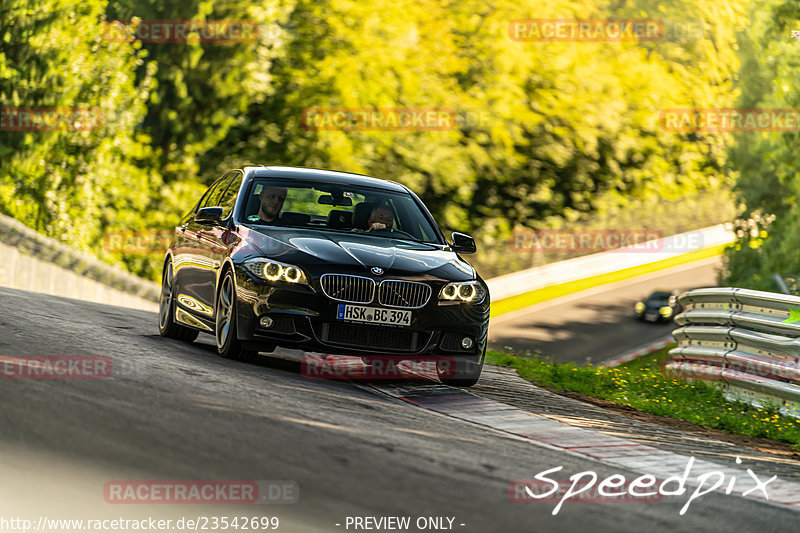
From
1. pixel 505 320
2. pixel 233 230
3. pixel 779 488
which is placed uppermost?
pixel 233 230

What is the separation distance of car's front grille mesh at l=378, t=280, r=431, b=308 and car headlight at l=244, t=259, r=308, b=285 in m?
0.63

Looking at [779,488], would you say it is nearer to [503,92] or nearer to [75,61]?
[75,61]

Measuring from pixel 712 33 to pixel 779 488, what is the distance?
4518 cm

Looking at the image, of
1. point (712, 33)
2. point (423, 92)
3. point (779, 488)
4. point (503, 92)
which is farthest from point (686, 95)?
point (779, 488)

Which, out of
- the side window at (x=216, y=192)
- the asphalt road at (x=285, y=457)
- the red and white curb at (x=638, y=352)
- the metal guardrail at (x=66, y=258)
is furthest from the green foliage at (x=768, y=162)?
the asphalt road at (x=285, y=457)

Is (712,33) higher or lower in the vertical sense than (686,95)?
higher

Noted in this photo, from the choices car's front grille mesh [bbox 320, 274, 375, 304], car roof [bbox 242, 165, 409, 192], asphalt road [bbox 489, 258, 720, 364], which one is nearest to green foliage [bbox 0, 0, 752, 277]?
asphalt road [bbox 489, 258, 720, 364]

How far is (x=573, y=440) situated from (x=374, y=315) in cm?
202

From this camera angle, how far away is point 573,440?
778cm

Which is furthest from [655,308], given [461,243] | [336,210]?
[336,210]

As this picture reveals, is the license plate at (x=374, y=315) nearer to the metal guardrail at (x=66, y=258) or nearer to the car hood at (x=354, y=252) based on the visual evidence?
the car hood at (x=354, y=252)

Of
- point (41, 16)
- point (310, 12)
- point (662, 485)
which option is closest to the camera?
point (662, 485)

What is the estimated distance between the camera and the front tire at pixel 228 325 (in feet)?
30.8

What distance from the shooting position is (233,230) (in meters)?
9.97
